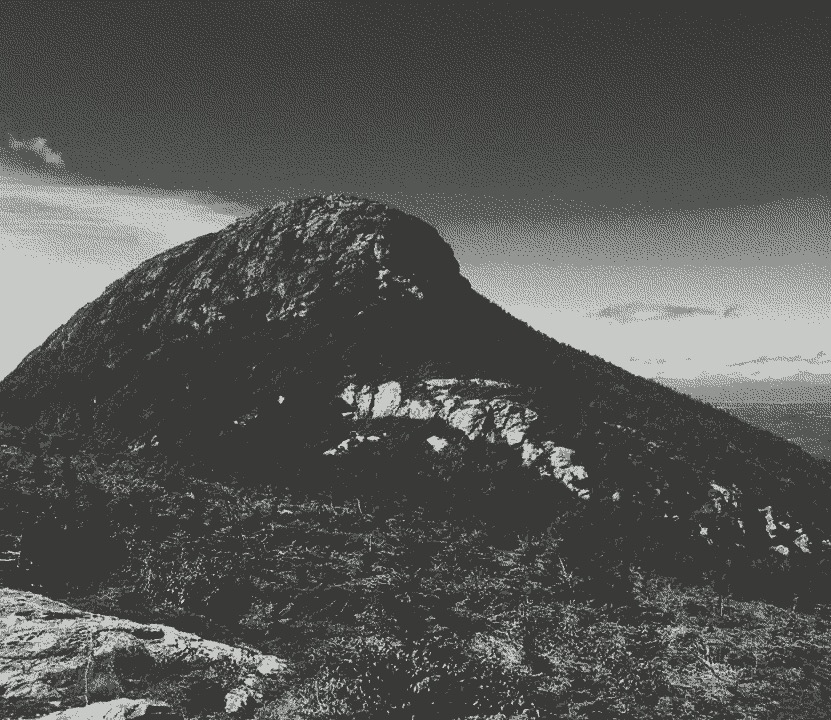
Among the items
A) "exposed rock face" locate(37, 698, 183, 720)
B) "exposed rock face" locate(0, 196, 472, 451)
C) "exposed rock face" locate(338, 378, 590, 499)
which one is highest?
"exposed rock face" locate(0, 196, 472, 451)

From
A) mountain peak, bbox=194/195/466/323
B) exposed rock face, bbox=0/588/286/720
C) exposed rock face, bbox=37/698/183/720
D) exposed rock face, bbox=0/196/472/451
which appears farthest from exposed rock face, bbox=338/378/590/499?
exposed rock face, bbox=37/698/183/720

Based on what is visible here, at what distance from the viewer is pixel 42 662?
952 centimetres

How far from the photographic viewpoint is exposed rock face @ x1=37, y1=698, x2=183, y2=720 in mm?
8031

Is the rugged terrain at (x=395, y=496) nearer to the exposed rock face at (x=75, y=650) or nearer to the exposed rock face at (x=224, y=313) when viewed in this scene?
the exposed rock face at (x=224, y=313)

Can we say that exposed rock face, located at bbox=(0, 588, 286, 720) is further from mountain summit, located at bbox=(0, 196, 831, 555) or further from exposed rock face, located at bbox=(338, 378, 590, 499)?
exposed rock face, located at bbox=(338, 378, 590, 499)

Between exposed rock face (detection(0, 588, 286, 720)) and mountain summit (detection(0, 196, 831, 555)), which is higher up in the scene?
mountain summit (detection(0, 196, 831, 555))

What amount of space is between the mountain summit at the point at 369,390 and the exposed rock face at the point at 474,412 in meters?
0.09

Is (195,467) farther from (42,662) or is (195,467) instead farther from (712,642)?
(712,642)

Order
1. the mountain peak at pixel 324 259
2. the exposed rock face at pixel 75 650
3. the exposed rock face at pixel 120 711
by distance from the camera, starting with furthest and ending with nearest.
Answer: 1. the mountain peak at pixel 324 259
2. the exposed rock face at pixel 75 650
3. the exposed rock face at pixel 120 711

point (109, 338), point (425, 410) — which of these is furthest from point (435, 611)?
point (109, 338)

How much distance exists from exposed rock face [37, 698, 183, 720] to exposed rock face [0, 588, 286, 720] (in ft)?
0.11

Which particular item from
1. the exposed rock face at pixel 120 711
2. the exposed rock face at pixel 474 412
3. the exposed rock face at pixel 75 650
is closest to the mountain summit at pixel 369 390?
the exposed rock face at pixel 474 412

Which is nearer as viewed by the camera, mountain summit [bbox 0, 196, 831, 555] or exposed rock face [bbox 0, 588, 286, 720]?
exposed rock face [bbox 0, 588, 286, 720]

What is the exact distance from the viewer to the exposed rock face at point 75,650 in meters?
8.95
